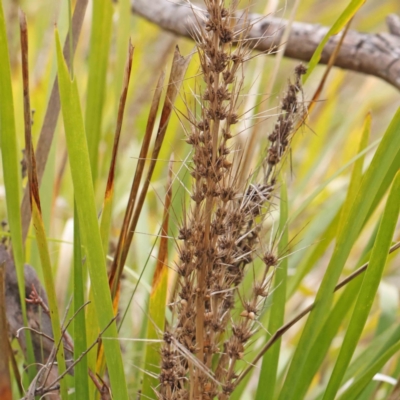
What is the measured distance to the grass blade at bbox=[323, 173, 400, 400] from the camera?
0.37 m

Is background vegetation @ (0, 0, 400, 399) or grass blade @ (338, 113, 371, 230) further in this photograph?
grass blade @ (338, 113, 371, 230)

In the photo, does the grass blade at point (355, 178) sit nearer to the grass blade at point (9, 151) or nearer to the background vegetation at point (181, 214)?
the background vegetation at point (181, 214)

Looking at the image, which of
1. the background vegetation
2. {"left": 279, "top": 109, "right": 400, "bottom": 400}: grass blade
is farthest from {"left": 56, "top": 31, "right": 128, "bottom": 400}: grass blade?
{"left": 279, "top": 109, "right": 400, "bottom": 400}: grass blade

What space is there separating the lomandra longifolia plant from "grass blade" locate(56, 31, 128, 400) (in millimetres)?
46

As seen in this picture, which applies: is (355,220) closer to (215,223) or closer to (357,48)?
(215,223)

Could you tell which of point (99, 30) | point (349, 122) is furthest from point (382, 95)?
point (99, 30)

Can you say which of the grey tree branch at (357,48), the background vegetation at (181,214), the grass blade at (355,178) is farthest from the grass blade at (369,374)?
the grey tree branch at (357,48)

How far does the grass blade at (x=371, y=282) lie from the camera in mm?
371

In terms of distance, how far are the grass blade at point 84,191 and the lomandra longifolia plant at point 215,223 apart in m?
0.05

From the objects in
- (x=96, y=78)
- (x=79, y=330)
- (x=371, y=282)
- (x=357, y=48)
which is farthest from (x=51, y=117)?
(x=357, y=48)

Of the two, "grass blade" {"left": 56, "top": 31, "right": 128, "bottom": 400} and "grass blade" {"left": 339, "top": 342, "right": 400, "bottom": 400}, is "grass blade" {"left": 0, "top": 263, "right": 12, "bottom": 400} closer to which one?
"grass blade" {"left": 56, "top": 31, "right": 128, "bottom": 400}

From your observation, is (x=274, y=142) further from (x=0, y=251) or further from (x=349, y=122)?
(x=349, y=122)

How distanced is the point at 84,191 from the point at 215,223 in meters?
0.08

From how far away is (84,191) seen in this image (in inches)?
14.2
